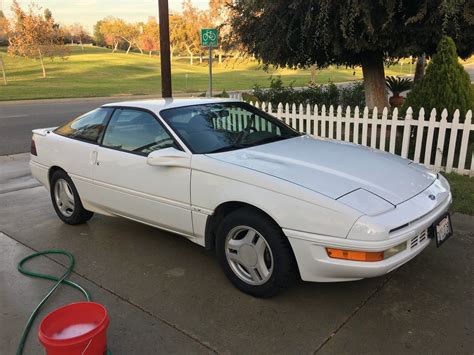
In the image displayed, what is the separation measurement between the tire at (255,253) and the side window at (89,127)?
196 centimetres

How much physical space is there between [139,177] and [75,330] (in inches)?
66.0

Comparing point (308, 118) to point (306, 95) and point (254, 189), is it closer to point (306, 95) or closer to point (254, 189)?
point (306, 95)

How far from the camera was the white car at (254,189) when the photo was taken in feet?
9.37

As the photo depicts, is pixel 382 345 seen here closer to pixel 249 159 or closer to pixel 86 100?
pixel 249 159

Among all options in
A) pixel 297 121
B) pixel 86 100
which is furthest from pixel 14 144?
pixel 86 100

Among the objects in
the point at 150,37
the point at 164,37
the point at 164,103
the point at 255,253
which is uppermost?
the point at 150,37

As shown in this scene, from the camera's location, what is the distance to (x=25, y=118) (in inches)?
598

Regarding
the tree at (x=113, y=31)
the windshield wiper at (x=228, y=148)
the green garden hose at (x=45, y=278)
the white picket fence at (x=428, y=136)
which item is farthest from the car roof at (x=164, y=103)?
the tree at (x=113, y=31)

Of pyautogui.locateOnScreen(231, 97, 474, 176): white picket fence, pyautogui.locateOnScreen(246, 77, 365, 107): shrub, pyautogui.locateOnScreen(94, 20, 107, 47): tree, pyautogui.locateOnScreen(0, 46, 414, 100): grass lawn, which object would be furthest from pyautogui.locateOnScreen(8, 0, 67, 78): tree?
pyautogui.locateOnScreen(94, 20, 107, 47): tree

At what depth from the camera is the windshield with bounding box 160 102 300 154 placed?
3803 mm

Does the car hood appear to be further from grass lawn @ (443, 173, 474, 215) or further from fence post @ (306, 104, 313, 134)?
fence post @ (306, 104, 313, 134)

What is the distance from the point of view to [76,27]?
119 metres

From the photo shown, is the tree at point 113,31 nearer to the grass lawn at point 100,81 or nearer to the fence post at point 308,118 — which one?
the grass lawn at point 100,81

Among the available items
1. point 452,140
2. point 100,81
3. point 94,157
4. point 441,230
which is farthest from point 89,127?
point 100,81
